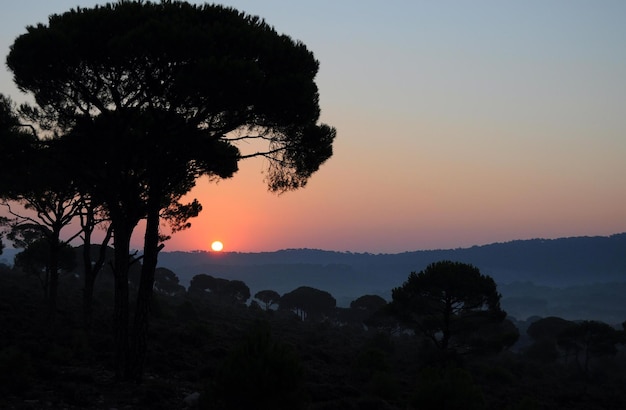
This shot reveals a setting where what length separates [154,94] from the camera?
45.8 ft

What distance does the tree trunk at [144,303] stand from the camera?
1430cm

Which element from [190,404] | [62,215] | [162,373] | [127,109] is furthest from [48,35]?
[62,215]

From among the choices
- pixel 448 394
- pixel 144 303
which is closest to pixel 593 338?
pixel 448 394

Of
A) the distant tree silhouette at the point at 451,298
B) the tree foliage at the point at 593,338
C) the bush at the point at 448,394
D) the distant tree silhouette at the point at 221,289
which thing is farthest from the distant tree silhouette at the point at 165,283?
the bush at the point at 448,394

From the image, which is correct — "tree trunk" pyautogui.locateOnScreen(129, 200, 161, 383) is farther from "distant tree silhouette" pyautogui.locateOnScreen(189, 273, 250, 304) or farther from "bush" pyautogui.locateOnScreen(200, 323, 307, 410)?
"distant tree silhouette" pyautogui.locateOnScreen(189, 273, 250, 304)

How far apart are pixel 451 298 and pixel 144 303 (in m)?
22.9

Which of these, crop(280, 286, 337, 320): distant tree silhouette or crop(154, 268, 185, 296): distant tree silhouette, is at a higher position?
crop(154, 268, 185, 296): distant tree silhouette

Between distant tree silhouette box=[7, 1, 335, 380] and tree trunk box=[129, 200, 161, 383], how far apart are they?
0.03 meters

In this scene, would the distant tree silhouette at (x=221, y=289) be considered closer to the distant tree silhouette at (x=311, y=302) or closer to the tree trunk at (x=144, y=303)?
the distant tree silhouette at (x=311, y=302)

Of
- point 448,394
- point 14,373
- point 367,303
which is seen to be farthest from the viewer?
point 367,303

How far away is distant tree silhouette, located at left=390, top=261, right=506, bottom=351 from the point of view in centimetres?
3184

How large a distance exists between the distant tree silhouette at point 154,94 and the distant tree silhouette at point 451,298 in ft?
61.3

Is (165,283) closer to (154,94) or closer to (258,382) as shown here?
(154,94)

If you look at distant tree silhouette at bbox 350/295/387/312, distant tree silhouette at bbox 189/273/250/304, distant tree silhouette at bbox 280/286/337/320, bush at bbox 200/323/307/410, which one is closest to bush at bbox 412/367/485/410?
bush at bbox 200/323/307/410
